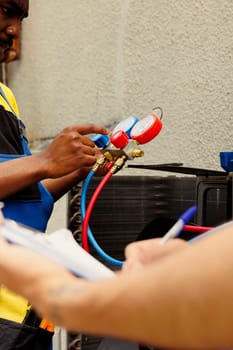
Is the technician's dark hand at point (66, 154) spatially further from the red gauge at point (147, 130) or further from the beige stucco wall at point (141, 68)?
the beige stucco wall at point (141, 68)

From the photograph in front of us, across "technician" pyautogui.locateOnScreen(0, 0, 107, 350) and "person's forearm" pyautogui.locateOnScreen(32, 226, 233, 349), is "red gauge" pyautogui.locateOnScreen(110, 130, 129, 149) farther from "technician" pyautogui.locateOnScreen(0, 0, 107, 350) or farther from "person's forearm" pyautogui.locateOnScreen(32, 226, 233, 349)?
"person's forearm" pyautogui.locateOnScreen(32, 226, 233, 349)

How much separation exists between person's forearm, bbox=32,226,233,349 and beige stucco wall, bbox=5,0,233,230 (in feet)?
2.72

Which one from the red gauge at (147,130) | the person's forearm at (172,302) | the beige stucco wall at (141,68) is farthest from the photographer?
the beige stucco wall at (141,68)

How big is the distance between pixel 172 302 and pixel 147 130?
0.51 m

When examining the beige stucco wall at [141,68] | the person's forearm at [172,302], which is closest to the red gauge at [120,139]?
the beige stucco wall at [141,68]

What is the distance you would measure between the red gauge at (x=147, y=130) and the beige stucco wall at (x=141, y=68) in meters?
0.36

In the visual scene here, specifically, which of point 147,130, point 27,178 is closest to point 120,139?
point 147,130

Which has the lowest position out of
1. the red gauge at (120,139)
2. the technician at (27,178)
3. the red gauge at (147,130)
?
the technician at (27,178)

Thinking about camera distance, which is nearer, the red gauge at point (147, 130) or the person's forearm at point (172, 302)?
the person's forearm at point (172, 302)

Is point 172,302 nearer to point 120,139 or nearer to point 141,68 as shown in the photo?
point 120,139

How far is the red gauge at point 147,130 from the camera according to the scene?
28.2 inches

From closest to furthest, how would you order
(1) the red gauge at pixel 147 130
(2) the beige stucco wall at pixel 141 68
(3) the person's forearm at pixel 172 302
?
(3) the person's forearm at pixel 172 302
(1) the red gauge at pixel 147 130
(2) the beige stucco wall at pixel 141 68

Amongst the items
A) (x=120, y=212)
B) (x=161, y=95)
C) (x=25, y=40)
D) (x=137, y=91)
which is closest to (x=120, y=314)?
(x=120, y=212)

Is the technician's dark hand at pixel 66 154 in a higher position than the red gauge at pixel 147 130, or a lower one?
lower
